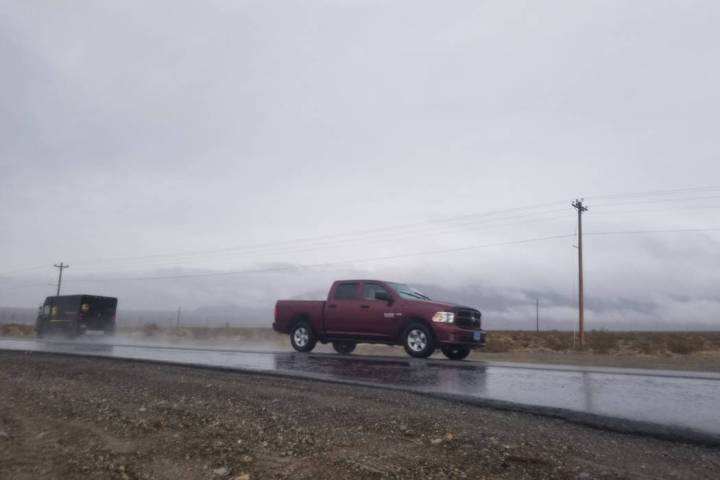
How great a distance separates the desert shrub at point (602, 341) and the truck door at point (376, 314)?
69.6 feet

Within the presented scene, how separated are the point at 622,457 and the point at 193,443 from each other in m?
3.66

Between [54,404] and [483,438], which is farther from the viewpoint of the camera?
[54,404]

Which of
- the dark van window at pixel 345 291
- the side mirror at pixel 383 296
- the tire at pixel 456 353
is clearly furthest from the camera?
the dark van window at pixel 345 291

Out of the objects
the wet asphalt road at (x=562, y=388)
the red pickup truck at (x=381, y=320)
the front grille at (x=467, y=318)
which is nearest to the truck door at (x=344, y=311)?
the red pickup truck at (x=381, y=320)

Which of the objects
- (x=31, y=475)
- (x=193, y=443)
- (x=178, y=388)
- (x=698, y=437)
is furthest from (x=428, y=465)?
(x=178, y=388)

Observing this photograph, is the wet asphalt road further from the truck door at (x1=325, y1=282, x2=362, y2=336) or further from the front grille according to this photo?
the truck door at (x1=325, y1=282, x2=362, y2=336)

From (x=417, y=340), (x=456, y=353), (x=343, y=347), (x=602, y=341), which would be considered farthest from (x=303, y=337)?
(x=602, y=341)

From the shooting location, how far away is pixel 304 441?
194 inches

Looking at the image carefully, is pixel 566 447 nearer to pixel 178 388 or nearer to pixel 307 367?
pixel 178 388

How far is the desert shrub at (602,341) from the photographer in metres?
31.1

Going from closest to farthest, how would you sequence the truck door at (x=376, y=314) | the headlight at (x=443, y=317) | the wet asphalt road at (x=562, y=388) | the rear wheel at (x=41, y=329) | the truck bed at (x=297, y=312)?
the wet asphalt road at (x=562, y=388) → the headlight at (x=443, y=317) → the truck door at (x=376, y=314) → the truck bed at (x=297, y=312) → the rear wheel at (x=41, y=329)

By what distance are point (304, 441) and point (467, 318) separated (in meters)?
8.65

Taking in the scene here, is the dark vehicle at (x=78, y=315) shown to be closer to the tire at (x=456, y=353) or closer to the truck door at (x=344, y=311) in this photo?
the truck door at (x=344, y=311)

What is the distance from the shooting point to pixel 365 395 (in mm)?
7148
